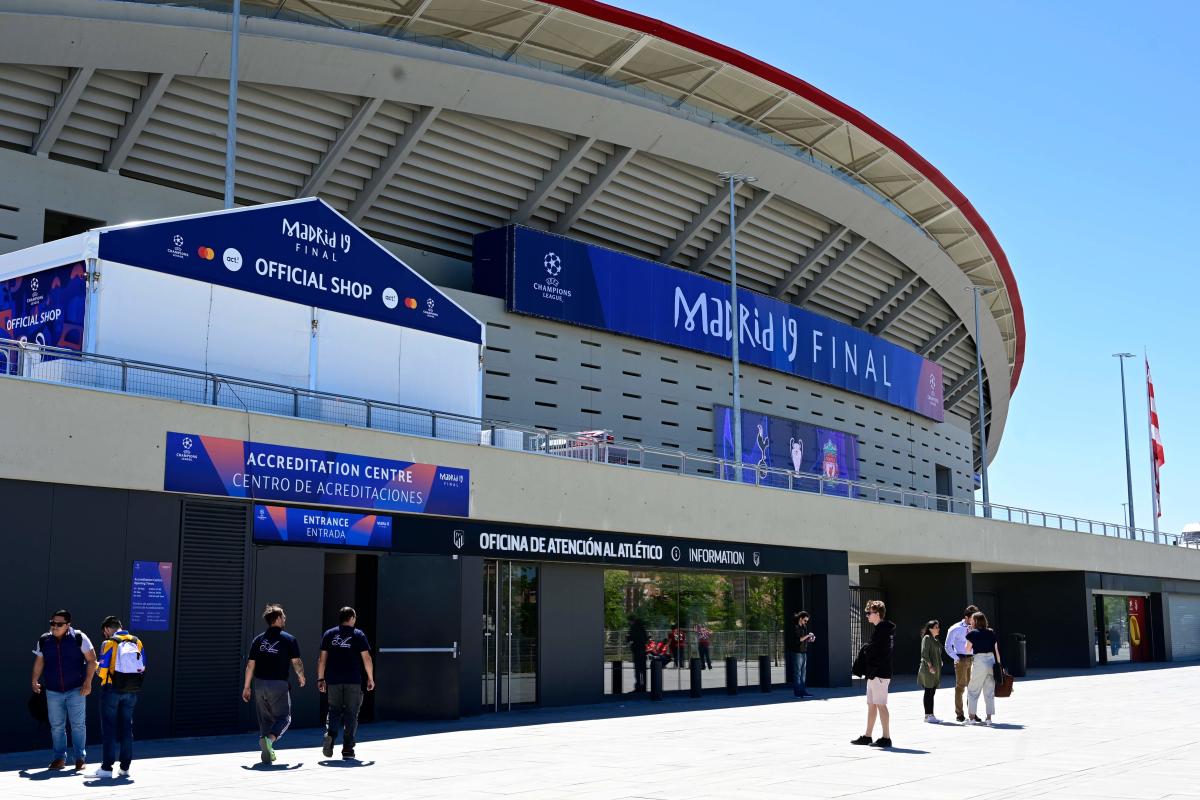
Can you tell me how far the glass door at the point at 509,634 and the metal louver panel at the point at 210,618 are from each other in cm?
502

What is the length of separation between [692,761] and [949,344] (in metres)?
44.1

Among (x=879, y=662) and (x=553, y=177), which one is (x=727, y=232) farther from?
(x=879, y=662)

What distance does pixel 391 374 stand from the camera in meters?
21.1

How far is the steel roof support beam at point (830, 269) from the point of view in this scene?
42.9 metres

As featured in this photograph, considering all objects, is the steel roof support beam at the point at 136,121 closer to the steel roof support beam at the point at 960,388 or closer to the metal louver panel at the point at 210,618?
the metal louver panel at the point at 210,618

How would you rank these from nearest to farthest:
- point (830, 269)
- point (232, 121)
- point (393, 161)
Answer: point (232, 121) < point (393, 161) < point (830, 269)

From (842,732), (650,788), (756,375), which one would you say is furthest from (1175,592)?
(650,788)

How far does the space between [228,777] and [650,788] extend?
4.12 meters

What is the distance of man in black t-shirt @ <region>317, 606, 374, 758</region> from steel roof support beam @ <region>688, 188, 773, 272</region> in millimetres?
26132

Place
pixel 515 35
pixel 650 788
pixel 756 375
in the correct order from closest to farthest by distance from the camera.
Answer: pixel 650 788 < pixel 515 35 < pixel 756 375

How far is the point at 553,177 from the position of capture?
33281 mm

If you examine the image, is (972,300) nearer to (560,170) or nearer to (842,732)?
(560,170)

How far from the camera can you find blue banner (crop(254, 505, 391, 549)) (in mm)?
17453

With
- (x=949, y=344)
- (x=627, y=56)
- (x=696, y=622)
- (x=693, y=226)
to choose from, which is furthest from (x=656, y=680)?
(x=949, y=344)
